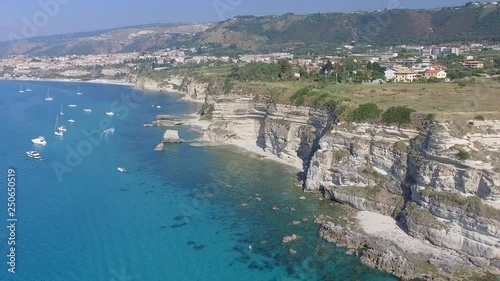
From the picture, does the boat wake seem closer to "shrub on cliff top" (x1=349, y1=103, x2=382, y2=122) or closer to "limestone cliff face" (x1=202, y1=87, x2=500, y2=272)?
"limestone cliff face" (x1=202, y1=87, x2=500, y2=272)

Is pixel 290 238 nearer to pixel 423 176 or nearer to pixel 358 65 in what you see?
pixel 423 176

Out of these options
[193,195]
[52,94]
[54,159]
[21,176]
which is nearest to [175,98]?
[52,94]

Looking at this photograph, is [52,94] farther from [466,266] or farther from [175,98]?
[466,266]

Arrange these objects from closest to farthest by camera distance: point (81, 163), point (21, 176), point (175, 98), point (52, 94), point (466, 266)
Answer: point (466, 266) < point (21, 176) < point (81, 163) < point (175, 98) < point (52, 94)

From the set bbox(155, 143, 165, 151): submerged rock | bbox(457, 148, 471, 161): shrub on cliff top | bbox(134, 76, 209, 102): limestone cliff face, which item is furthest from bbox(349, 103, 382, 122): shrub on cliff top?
bbox(134, 76, 209, 102): limestone cliff face

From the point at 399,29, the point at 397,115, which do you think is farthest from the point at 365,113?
the point at 399,29

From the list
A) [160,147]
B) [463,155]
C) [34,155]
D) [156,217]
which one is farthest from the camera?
[160,147]
